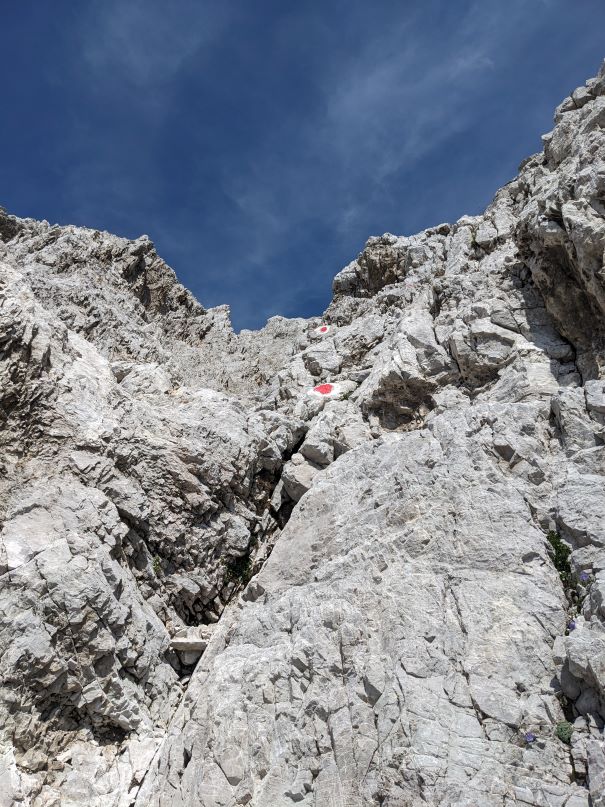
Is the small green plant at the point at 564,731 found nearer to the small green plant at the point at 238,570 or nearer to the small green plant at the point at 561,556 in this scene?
the small green plant at the point at 561,556

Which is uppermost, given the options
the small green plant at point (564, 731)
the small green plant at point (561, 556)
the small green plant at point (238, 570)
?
the small green plant at point (238, 570)

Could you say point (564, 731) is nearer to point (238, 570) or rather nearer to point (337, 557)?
point (337, 557)

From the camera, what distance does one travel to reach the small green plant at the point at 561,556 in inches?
540

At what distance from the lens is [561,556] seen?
14.1 metres

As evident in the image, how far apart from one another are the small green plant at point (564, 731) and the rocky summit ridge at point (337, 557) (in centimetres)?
5

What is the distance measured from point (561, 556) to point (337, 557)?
6538 mm

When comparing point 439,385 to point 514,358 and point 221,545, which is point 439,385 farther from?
point 221,545

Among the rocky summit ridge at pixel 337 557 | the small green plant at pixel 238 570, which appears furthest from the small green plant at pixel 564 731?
the small green plant at pixel 238 570

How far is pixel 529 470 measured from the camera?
1609 cm

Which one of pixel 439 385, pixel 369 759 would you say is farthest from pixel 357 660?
pixel 439 385

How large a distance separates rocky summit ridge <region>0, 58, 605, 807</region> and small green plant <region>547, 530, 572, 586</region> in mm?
72

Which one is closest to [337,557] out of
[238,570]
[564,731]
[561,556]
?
[238,570]

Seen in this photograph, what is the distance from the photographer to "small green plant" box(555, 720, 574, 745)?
35.9 ft

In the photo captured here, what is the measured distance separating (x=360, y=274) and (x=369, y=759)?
1415 inches
